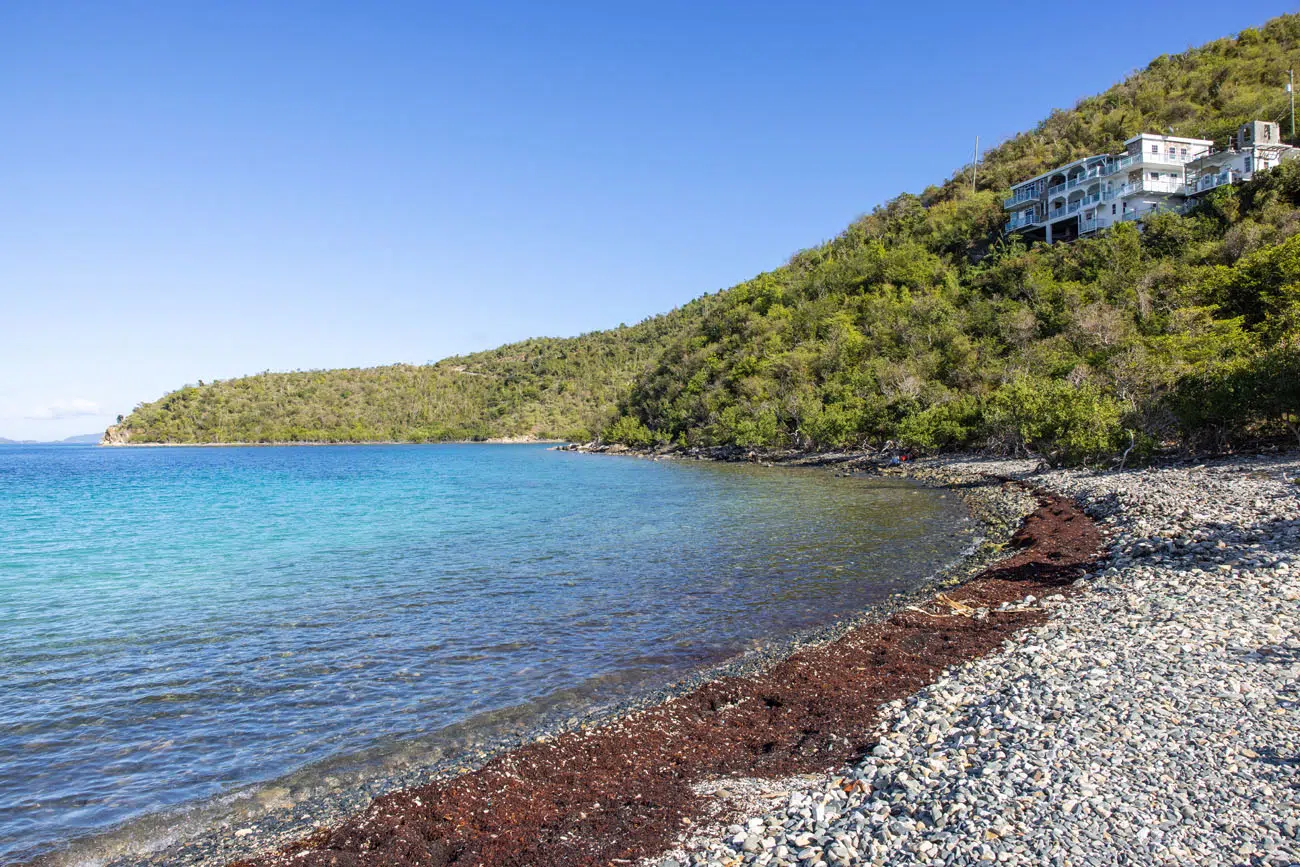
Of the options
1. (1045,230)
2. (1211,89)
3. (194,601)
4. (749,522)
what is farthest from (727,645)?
(1211,89)

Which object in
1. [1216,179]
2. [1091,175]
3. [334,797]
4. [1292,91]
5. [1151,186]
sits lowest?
[334,797]

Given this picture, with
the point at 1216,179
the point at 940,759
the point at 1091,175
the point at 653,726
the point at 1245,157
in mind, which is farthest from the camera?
the point at 1091,175

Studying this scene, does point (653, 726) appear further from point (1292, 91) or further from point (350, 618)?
point (1292, 91)

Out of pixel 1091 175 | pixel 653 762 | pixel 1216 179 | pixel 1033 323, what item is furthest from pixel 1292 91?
pixel 653 762

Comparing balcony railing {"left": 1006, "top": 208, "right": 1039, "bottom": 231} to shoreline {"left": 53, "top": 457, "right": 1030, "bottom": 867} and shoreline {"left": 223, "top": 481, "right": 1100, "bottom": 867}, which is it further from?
shoreline {"left": 53, "top": 457, "right": 1030, "bottom": 867}

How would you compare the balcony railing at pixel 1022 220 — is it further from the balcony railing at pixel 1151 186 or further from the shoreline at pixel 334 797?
the shoreline at pixel 334 797

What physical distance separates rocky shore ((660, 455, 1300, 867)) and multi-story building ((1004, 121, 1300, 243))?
71176 mm

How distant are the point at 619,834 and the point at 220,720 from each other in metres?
7.41

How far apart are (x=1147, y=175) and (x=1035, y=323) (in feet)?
70.6

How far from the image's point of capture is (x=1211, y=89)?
9081 centimetres

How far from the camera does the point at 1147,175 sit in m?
67.3

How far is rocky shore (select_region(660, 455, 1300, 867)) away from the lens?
5477 millimetres

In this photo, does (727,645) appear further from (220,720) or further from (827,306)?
(827,306)

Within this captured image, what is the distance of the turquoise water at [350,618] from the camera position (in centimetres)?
966
